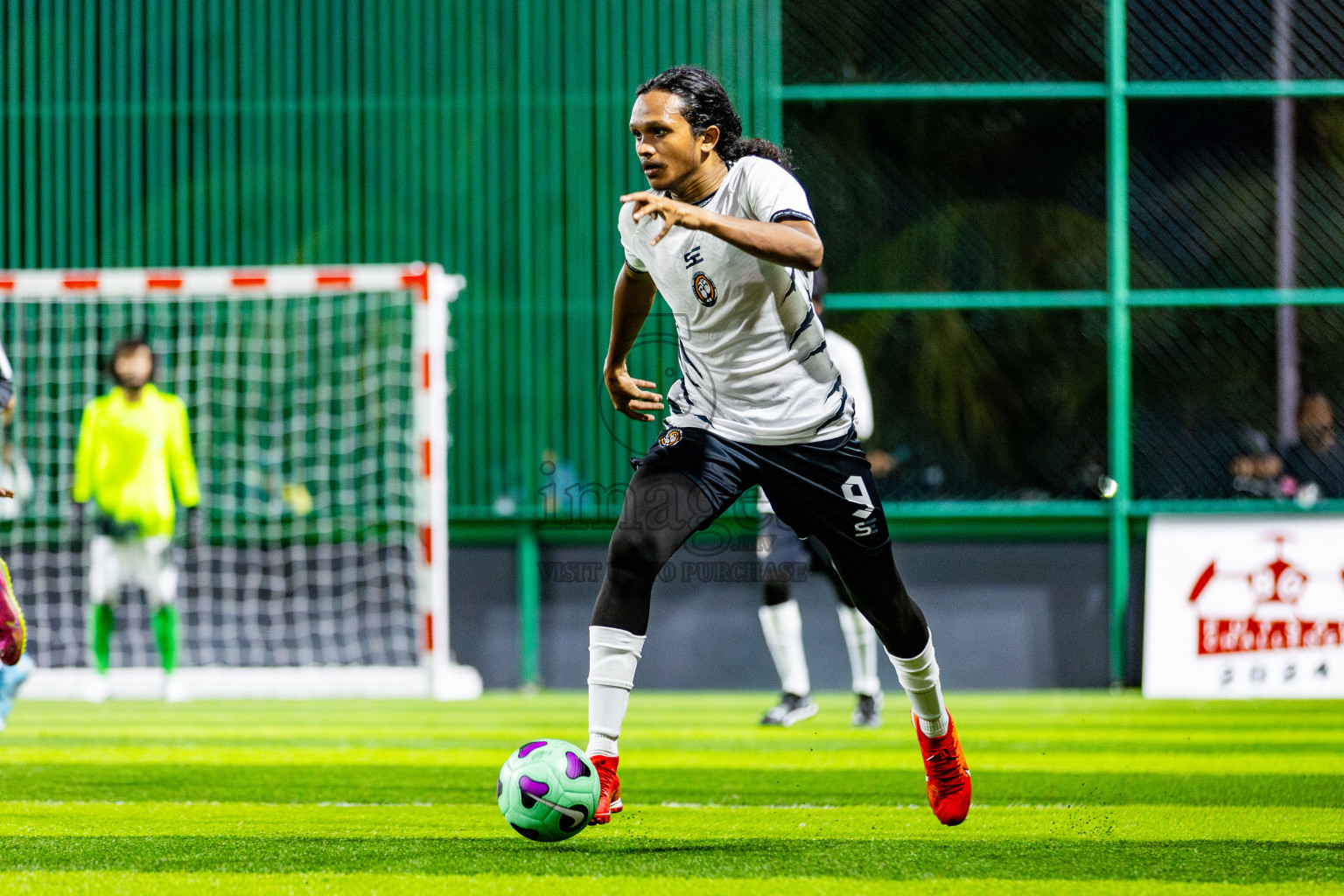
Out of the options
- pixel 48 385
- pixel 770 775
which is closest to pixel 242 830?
pixel 770 775

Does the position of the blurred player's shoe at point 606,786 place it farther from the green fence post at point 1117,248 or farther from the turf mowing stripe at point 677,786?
the green fence post at point 1117,248

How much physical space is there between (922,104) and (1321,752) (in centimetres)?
604

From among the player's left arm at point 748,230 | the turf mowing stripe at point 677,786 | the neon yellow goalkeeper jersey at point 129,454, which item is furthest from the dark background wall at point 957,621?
the player's left arm at point 748,230

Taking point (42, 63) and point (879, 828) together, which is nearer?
point (879, 828)

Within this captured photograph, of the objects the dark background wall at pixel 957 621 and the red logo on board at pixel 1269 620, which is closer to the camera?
the red logo on board at pixel 1269 620

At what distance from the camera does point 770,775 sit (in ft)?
20.3

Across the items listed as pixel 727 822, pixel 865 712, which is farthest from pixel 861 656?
pixel 727 822

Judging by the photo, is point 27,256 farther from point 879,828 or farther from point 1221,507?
point 879,828

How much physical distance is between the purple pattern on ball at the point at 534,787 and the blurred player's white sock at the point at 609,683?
17 centimetres

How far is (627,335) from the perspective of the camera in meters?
4.66

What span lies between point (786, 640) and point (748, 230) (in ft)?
15.8

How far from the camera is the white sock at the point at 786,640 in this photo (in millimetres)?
8453

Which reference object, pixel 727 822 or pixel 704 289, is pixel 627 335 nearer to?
pixel 704 289

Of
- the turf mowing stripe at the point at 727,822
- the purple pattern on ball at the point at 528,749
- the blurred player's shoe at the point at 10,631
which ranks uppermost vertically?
the blurred player's shoe at the point at 10,631
